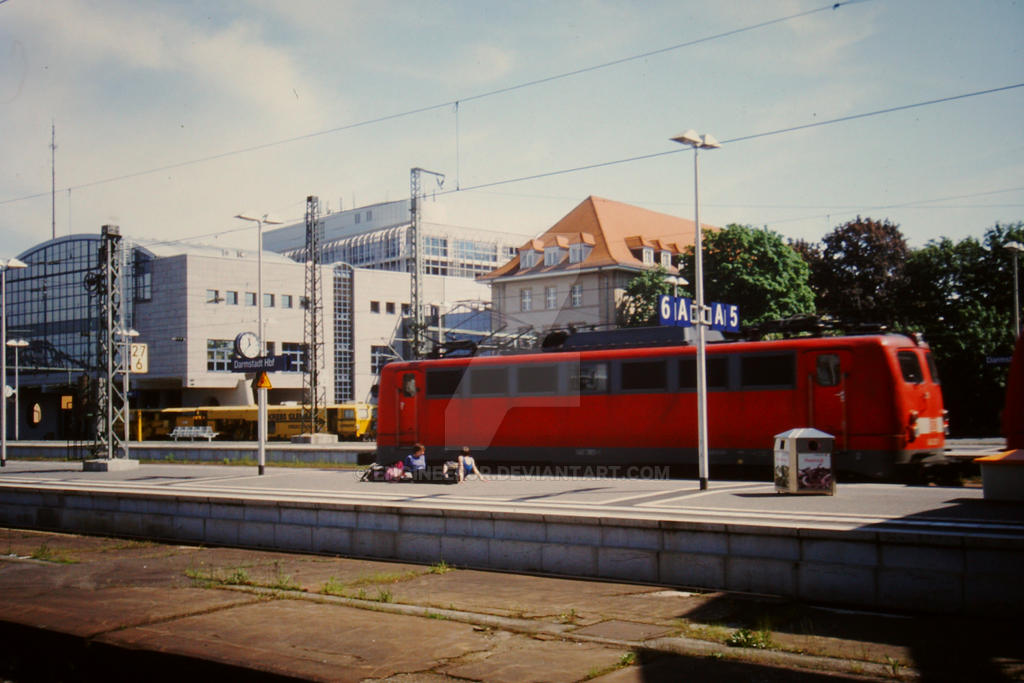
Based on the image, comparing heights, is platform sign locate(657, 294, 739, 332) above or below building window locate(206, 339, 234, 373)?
below

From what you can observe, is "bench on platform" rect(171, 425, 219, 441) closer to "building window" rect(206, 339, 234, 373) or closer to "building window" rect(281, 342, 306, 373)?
"building window" rect(206, 339, 234, 373)

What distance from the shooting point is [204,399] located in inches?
2753

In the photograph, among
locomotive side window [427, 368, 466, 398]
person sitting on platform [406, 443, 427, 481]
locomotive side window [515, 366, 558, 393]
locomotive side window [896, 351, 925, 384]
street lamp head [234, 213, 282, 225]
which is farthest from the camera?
street lamp head [234, 213, 282, 225]

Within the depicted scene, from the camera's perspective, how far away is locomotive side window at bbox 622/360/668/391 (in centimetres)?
2083

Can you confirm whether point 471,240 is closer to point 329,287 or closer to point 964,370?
point 329,287

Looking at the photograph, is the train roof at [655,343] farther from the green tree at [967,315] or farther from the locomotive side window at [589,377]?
the green tree at [967,315]

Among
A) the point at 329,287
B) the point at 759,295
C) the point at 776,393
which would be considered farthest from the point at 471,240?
the point at 776,393

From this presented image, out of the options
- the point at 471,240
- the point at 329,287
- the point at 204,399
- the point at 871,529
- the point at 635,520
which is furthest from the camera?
the point at 471,240

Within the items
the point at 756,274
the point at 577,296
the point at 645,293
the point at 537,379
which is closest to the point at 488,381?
the point at 537,379

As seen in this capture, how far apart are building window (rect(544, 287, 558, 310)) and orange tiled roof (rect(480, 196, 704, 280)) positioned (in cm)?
155

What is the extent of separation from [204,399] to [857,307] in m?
46.9

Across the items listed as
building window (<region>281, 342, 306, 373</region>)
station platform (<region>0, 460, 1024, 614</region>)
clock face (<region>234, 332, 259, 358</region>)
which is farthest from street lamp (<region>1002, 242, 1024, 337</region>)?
building window (<region>281, 342, 306, 373</region>)

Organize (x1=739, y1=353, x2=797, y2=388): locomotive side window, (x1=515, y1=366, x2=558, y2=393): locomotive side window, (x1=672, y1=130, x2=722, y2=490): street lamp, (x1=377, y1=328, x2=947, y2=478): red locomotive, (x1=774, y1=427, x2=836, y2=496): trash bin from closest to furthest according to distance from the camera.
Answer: (x1=774, y1=427, x2=836, y2=496): trash bin → (x1=672, y1=130, x2=722, y2=490): street lamp → (x1=377, y1=328, x2=947, y2=478): red locomotive → (x1=739, y1=353, x2=797, y2=388): locomotive side window → (x1=515, y1=366, x2=558, y2=393): locomotive side window

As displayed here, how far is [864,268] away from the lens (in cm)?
5172
